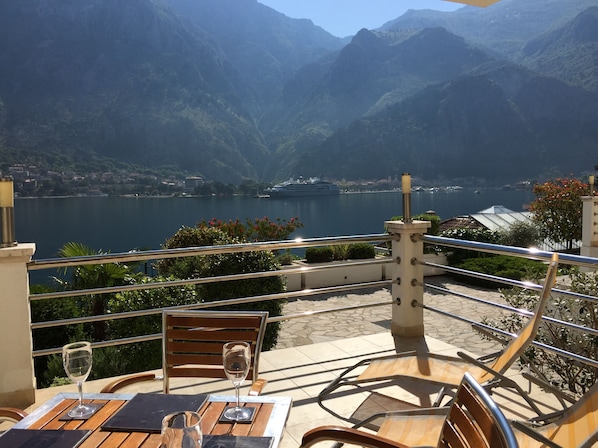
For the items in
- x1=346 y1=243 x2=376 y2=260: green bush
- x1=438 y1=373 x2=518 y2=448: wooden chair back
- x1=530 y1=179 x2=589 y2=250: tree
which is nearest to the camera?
x1=438 y1=373 x2=518 y2=448: wooden chair back

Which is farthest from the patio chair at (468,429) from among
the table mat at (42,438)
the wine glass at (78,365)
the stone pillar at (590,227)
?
the stone pillar at (590,227)

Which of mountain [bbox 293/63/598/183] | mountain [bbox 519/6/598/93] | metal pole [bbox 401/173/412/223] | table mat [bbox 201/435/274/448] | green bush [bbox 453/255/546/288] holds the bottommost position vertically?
green bush [bbox 453/255/546/288]

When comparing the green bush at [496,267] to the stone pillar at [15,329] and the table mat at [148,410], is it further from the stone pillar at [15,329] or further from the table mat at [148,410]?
the table mat at [148,410]

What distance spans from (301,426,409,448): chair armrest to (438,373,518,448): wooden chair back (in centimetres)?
14

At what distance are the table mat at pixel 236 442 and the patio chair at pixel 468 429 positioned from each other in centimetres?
14

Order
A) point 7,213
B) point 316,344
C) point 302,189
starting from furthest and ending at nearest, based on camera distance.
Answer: point 302,189
point 316,344
point 7,213

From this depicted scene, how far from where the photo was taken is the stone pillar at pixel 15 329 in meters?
2.98

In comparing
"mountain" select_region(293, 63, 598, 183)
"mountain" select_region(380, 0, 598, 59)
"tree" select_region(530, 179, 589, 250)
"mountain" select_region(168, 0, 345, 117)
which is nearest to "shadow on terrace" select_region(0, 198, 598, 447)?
"tree" select_region(530, 179, 589, 250)

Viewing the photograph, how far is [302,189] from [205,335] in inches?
2699

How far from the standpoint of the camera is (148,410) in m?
1.64

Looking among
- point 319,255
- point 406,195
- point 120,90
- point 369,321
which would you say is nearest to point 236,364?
point 406,195

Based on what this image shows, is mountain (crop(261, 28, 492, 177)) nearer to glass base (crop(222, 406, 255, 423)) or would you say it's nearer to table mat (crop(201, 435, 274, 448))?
glass base (crop(222, 406, 255, 423))

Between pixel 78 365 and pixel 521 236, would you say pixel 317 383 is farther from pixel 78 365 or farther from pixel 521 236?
pixel 521 236

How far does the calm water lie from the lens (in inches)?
1795
